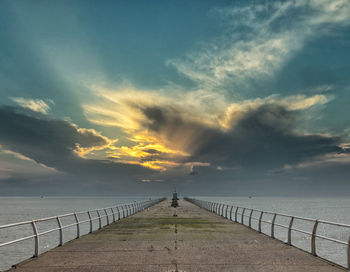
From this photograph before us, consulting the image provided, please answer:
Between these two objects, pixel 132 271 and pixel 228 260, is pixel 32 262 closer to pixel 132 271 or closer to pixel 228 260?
pixel 132 271

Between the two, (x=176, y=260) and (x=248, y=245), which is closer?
(x=176, y=260)

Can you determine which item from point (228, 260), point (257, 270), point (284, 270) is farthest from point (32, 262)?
point (284, 270)

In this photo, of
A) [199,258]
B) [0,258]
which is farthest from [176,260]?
[0,258]

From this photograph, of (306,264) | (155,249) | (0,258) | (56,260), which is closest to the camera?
(306,264)

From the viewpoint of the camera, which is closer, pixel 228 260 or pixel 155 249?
pixel 228 260

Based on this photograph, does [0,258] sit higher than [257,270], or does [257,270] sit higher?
[257,270]

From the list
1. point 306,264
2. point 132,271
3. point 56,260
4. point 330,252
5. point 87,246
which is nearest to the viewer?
point 132,271

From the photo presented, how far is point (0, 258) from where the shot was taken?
41.0 m

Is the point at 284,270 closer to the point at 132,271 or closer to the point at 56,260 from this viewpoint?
the point at 132,271

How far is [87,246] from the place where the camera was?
15.8 meters

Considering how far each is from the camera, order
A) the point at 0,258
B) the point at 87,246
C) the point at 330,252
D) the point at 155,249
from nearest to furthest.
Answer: the point at 155,249
the point at 87,246
the point at 0,258
the point at 330,252

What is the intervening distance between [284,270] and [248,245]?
535 cm

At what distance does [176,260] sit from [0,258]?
37.2m

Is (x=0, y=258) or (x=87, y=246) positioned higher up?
(x=87, y=246)
